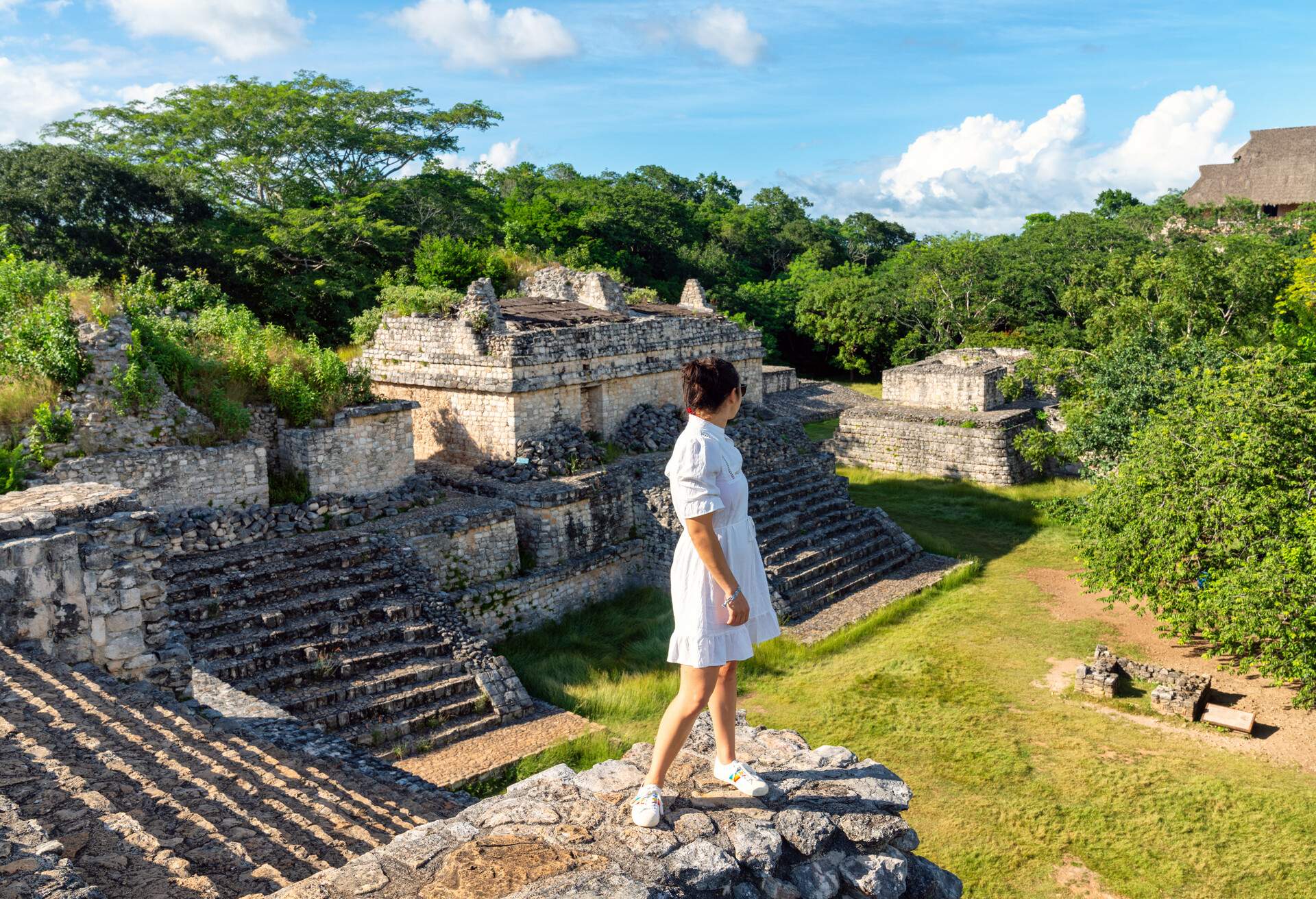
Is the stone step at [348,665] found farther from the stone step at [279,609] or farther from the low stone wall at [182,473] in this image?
the low stone wall at [182,473]

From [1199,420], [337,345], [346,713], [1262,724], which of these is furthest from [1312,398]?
[337,345]

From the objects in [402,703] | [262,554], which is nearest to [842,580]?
[402,703]

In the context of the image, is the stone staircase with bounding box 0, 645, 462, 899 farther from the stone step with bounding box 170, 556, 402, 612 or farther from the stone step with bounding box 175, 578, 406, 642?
the stone step with bounding box 170, 556, 402, 612

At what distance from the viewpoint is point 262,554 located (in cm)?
1009

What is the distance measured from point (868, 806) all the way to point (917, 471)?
17309mm

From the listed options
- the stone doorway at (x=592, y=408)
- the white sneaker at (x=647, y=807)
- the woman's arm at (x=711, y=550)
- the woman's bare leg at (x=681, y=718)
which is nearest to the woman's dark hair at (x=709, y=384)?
the woman's arm at (x=711, y=550)

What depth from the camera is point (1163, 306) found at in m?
18.2

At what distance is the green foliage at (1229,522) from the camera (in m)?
9.55

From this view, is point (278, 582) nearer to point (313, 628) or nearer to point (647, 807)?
point (313, 628)

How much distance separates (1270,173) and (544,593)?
150ft

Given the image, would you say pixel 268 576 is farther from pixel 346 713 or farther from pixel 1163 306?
pixel 1163 306

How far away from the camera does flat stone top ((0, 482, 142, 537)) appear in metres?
6.43

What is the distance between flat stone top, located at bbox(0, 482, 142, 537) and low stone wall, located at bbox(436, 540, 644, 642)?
12.8 feet

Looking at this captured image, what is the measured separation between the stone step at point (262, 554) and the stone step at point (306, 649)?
1.18 meters
